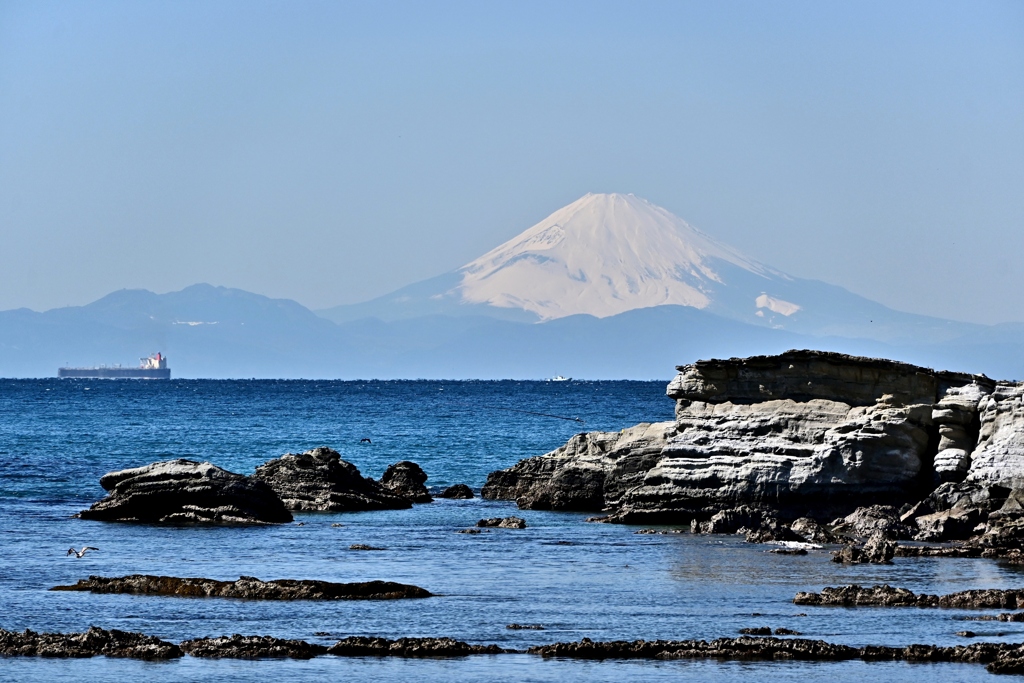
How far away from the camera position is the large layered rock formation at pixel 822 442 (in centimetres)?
4012

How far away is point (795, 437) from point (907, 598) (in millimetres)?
14218

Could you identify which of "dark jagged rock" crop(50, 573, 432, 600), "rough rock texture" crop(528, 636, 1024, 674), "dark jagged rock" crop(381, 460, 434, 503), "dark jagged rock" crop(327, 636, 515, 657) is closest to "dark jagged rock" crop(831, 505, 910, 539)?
"dark jagged rock" crop(50, 573, 432, 600)

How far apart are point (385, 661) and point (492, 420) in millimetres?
96073

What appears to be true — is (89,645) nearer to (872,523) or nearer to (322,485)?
(872,523)

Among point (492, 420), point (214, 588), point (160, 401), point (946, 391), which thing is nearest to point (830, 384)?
point (946, 391)

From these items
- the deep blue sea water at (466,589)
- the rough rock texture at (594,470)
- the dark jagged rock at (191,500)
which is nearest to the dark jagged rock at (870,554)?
the deep blue sea water at (466,589)

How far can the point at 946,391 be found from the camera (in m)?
43.1

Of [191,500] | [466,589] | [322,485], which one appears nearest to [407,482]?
[322,485]

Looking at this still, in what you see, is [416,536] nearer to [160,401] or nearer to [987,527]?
[987,527]

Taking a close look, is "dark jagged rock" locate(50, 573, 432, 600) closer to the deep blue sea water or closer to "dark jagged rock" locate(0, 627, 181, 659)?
the deep blue sea water

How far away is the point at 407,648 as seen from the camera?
23.8 metres

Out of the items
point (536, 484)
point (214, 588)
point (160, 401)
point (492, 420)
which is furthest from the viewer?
point (160, 401)

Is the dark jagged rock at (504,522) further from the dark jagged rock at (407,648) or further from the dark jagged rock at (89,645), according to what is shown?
the dark jagged rock at (89,645)

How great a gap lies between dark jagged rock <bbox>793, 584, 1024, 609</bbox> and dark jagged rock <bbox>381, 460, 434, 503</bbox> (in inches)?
1018
